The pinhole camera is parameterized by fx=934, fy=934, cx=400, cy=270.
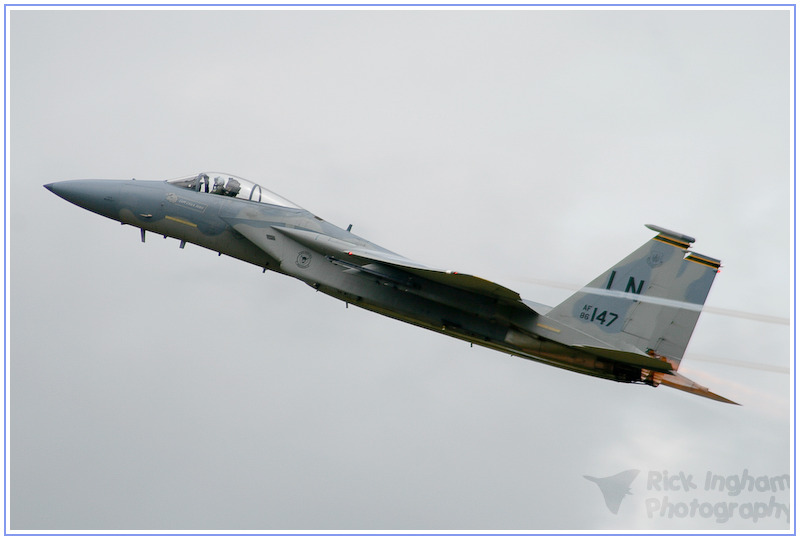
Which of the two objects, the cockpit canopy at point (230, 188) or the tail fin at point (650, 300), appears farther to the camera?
the cockpit canopy at point (230, 188)

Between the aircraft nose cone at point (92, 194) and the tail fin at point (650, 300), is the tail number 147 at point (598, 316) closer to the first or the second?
the tail fin at point (650, 300)

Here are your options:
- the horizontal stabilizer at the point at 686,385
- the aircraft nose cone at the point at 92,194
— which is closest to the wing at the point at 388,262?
the aircraft nose cone at the point at 92,194

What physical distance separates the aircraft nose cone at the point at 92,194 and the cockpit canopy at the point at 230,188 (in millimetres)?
1298

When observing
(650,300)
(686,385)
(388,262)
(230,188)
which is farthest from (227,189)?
(686,385)

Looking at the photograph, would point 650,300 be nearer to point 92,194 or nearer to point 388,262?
point 388,262

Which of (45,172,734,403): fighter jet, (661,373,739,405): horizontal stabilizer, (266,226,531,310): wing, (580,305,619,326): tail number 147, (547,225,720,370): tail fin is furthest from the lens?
(580,305,619,326): tail number 147

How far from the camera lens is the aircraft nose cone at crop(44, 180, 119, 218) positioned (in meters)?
18.7

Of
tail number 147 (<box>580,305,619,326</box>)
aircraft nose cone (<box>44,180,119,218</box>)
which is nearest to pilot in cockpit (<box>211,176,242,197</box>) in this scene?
aircraft nose cone (<box>44,180,119,218</box>)

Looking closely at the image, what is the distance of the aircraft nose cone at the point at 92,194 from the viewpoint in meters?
18.7

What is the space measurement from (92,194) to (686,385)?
12199mm

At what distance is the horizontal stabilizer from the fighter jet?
19 millimetres

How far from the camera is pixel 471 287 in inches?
675

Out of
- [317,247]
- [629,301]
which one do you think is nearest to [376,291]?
[317,247]

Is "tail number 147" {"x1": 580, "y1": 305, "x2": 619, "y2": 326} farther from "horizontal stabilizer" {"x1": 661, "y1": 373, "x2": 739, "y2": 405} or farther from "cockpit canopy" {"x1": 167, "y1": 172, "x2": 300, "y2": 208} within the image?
"cockpit canopy" {"x1": 167, "y1": 172, "x2": 300, "y2": 208}
